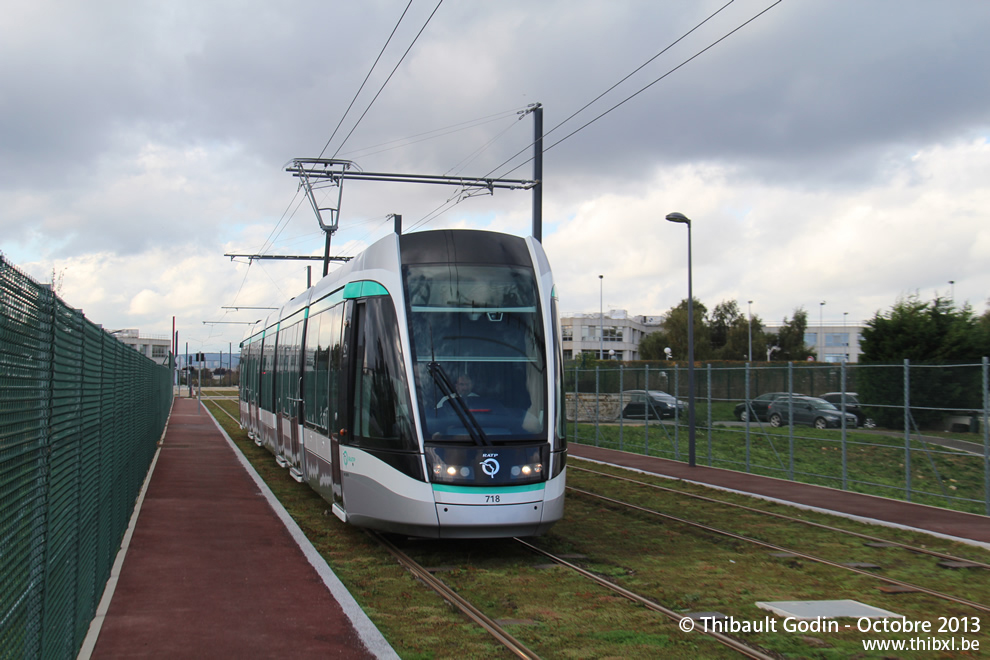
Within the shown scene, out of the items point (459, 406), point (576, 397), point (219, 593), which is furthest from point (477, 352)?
point (576, 397)

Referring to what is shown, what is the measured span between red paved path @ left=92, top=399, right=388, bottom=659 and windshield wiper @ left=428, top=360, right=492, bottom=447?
82.2 inches

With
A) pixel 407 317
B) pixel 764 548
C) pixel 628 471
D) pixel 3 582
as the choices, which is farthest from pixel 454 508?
pixel 628 471

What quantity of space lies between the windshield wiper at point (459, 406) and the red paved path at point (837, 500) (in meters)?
6.81

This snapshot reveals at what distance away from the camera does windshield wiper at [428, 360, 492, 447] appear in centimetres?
862

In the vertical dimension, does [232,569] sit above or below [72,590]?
below

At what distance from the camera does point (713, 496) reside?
48.5 feet

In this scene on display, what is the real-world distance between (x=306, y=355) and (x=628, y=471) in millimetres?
8675

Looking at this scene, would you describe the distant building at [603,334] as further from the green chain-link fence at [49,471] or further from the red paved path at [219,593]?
the green chain-link fence at [49,471]

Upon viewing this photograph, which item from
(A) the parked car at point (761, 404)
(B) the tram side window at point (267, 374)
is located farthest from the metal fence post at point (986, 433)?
(B) the tram side window at point (267, 374)

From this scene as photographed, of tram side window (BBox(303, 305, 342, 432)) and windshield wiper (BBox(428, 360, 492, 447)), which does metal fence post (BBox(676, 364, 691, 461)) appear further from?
windshield wiper (BBox(428, 360, 492, 447))

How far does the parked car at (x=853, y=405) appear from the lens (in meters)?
16.1

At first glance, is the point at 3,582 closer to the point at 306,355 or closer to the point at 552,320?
the point at 552,320

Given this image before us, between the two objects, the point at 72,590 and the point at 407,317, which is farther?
the point at 407,317

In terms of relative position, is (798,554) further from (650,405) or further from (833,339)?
(833,339)
